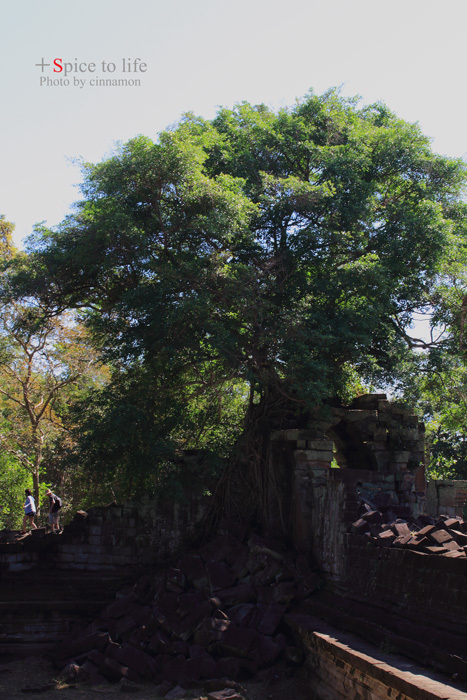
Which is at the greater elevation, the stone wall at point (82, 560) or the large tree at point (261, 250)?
the large tree at point (261, 250)

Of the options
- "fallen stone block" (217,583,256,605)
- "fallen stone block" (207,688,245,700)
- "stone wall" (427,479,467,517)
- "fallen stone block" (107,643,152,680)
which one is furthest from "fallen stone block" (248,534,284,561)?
"stone wall" (427,479,467,517)

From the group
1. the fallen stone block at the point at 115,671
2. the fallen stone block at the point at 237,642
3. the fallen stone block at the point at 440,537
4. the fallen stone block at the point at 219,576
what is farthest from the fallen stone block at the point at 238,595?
the fallen stone block at the point at 440,537

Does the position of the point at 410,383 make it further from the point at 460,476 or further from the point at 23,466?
the point at 23,466

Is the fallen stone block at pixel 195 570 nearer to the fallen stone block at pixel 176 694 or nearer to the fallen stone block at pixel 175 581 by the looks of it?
the fallen stone block at pixel 175 581

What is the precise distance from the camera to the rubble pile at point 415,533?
7.06 m

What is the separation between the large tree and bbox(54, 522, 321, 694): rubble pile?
2777mm

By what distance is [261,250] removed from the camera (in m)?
12.2

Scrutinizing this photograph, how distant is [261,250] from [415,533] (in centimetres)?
609

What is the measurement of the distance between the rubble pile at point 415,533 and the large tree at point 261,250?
7.14 ft

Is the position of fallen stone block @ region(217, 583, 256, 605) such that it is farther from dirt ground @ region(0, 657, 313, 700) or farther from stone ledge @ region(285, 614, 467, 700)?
dirt ground @ region(0, 657, 313, 700)

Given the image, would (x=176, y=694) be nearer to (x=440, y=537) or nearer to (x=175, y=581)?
(x=175, y=581)

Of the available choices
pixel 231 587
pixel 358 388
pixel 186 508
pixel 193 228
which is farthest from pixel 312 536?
pixel 193 228

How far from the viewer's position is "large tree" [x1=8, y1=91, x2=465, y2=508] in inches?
431

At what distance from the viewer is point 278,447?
12.4 m
